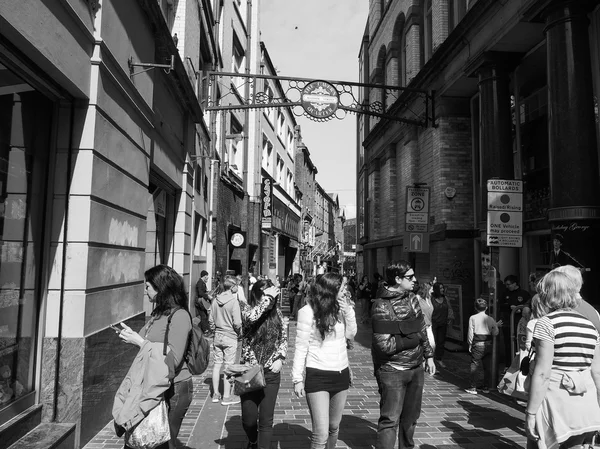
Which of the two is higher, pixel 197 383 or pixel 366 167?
pixel 366 167

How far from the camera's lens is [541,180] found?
33.8 ft

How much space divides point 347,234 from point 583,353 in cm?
11444

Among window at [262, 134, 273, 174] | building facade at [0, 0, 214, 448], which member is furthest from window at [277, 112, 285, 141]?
building facade at [0, 0, 214, 448]

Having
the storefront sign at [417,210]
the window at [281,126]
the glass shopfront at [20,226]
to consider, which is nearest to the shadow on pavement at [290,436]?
the glass shopfront at [20,226]

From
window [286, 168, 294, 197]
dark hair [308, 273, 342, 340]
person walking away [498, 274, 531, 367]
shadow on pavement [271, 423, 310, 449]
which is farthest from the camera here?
window [286, 168, 294, 197]

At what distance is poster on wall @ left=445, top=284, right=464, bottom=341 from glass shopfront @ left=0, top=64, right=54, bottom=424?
10.1m

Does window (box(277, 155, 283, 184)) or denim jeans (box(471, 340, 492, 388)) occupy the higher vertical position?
window (box(277, 155, 283, 184))

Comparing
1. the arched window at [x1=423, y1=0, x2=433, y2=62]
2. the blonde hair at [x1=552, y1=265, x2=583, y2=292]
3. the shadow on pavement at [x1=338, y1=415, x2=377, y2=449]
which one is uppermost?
the arched window at [x1=423, y1=0, x2=433, y2=62]

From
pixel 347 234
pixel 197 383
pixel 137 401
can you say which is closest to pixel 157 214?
pixel 197 383

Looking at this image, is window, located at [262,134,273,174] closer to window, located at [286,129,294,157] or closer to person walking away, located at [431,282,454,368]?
window, located at [286,129,294,157]

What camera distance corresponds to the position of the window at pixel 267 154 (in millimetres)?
27406

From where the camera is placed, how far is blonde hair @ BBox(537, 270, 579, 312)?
3.37 metres

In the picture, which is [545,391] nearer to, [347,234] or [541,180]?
[541,180]

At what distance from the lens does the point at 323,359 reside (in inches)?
162
